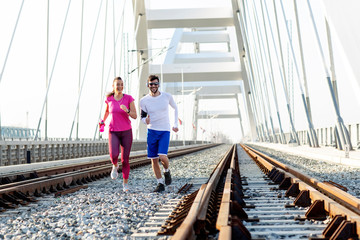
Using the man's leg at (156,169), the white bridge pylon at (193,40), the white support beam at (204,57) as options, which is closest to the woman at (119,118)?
the man's leg at (156,169)

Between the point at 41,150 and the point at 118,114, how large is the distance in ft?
25.6

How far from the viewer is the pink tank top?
6.04 m

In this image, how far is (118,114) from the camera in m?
6.07

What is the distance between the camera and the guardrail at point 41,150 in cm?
1124

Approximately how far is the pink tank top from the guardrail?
5.64 m

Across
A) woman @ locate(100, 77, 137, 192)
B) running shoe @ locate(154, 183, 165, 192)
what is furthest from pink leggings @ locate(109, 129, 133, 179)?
running shoe @ locate(154, 183, 165, 192)

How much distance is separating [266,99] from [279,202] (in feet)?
103

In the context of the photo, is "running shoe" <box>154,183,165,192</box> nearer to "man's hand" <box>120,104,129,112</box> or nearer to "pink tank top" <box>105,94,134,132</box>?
"pink tank top" <box>105,94,134,132</box>

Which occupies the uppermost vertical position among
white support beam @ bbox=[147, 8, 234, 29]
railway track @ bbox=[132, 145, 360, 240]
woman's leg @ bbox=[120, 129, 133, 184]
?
white support beam @ bbox=[147, 8, 234, 29]

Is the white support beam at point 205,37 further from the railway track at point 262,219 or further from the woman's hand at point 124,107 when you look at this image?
the railway track at point 262,219

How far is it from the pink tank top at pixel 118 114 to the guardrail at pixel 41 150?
564cm

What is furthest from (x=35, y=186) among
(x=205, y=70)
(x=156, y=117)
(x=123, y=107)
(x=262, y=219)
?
(x=205, y=70)

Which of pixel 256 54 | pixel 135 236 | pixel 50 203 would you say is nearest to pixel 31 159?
pixel 50 203

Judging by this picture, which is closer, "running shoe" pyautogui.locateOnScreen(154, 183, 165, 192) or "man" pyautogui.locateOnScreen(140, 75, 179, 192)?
"running shoe" pyautogui.locateOnScreen(154, 183, 165, 192)
